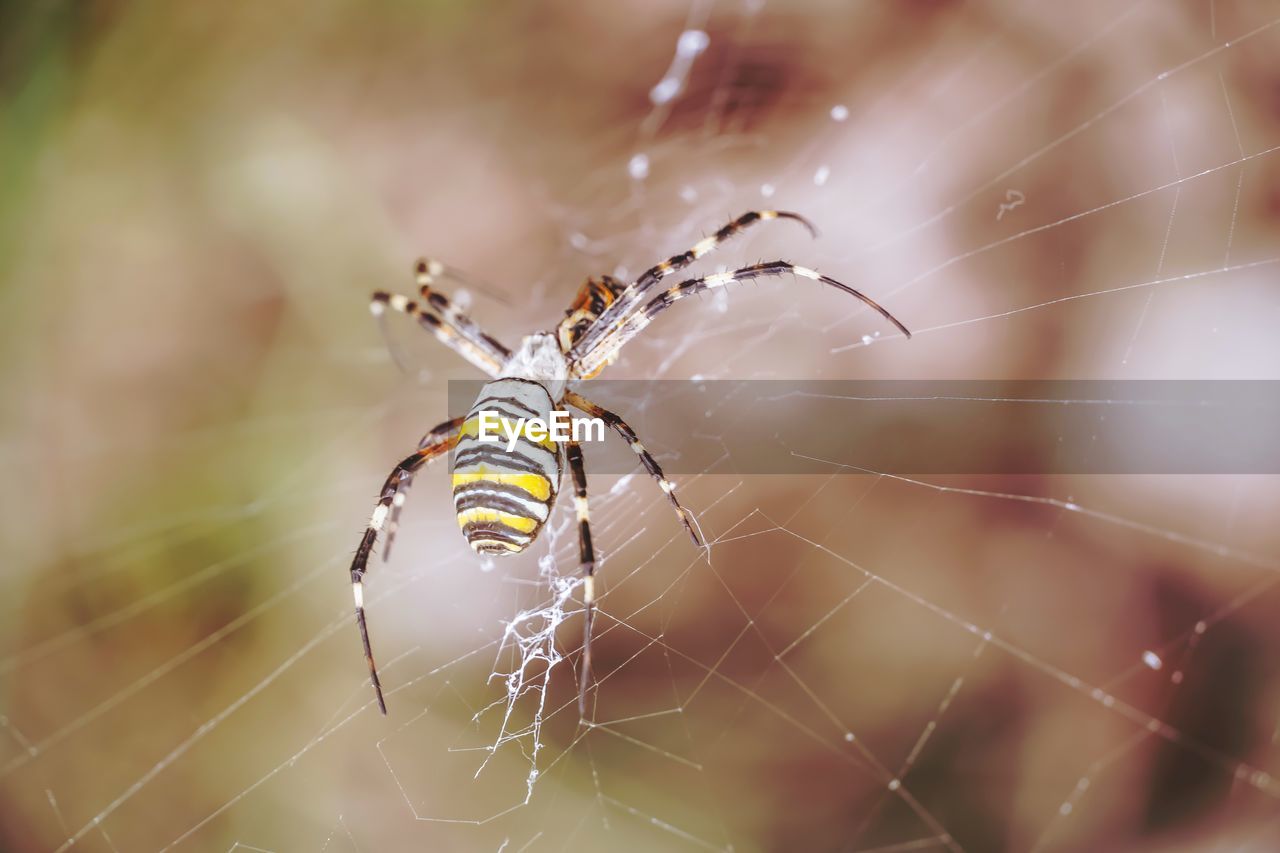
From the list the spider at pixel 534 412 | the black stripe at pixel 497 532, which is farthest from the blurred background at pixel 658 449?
the black stripe at pixel 497 532

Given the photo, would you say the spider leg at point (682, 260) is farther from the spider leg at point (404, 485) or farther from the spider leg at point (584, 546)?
the spider leg at point (404, 485)

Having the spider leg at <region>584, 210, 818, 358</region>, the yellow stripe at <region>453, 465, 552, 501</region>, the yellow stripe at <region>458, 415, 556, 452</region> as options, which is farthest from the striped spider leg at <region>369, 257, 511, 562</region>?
the yellow stripe at <region>453, 465, 552, 501</region>

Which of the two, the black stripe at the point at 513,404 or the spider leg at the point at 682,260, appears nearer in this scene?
the black stripe at the point at 513,404

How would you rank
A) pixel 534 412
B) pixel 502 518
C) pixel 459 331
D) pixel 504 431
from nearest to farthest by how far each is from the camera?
pixel 502 518 < pixel 504 431 < pixel 534 412 < pixel 459 331

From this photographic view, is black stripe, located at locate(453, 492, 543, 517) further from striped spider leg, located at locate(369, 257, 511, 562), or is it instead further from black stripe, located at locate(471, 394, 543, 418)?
striped spider leg, located at locate(369, 257, 511, 562)

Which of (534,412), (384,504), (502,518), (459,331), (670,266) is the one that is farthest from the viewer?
(459,331)

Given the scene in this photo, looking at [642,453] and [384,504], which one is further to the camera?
[384,504]

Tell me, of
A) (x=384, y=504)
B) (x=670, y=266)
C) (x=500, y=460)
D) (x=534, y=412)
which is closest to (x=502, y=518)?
(x=500, y=460)

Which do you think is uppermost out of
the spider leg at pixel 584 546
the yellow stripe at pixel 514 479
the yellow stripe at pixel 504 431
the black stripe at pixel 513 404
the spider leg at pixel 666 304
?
the spider leg at pixel 666 304

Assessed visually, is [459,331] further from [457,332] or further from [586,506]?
[586,506]
